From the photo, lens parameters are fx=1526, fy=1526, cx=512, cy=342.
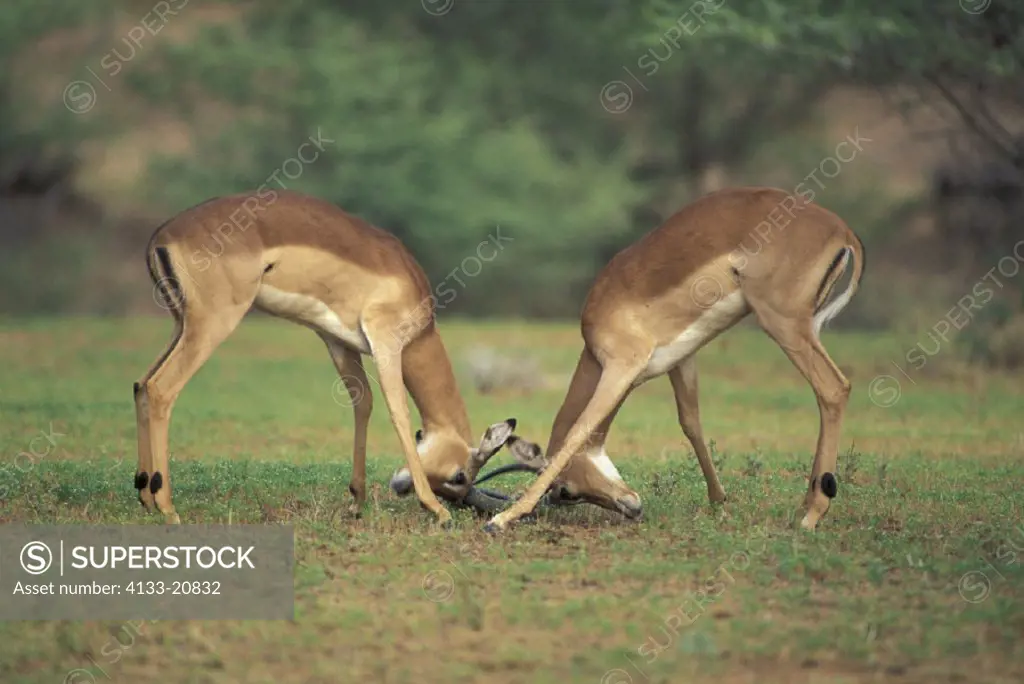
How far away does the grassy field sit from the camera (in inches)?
235

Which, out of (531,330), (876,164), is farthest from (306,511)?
(876,164)

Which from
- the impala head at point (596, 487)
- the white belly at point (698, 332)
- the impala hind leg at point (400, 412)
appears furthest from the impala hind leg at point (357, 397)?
the white belly at point (698, 332)

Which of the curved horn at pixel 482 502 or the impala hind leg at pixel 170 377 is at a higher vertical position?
the impala hind leg at pixel 170 377

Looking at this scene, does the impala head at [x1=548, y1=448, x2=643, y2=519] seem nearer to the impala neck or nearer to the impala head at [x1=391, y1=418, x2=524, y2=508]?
the impala head at [x1=391, y1=418, x2=524, y2=508]

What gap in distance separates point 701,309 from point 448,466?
5.46ft

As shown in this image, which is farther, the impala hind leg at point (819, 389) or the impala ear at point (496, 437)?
the impala ear at point (496, 437)

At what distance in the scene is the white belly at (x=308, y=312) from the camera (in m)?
8.47

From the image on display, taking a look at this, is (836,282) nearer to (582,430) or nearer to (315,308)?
(582,430)

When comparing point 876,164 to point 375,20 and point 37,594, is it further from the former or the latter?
point 37,594

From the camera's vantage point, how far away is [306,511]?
344 inches

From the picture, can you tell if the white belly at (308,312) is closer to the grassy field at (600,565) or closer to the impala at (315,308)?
the impala at (315,308)

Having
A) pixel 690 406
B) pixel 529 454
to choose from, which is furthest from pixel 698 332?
pixel 529 454

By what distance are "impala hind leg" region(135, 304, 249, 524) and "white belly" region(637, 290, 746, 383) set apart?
2.28 metres

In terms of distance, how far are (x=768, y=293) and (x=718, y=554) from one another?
1.51 metres
